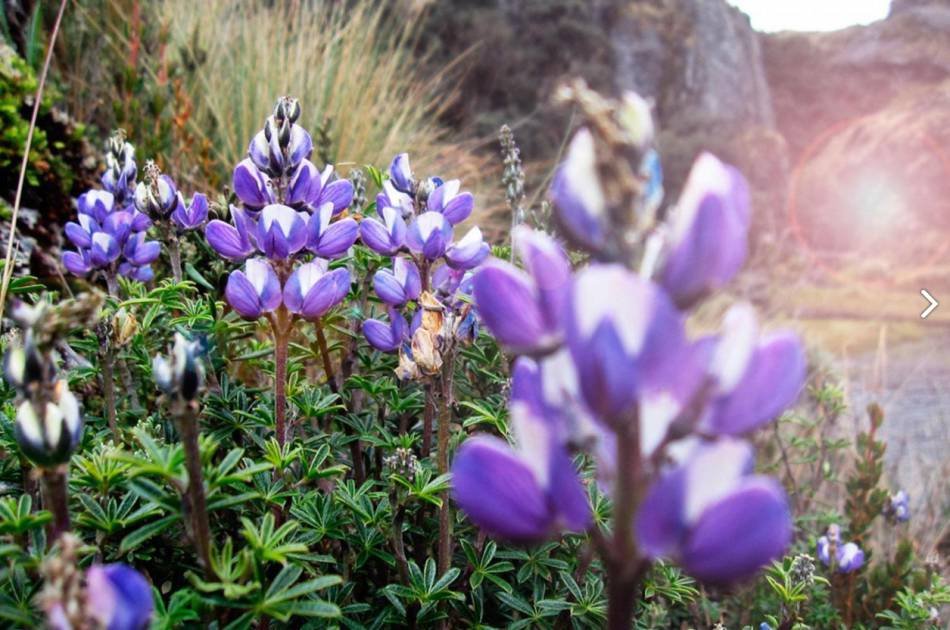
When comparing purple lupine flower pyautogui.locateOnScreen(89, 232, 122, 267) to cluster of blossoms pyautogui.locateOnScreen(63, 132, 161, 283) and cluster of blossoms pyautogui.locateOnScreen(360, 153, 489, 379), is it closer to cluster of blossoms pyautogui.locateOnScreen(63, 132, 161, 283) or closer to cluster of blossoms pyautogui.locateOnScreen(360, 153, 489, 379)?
cluster of blossoms pyautogui.locateOnScreen(63, 132, 161, 283)

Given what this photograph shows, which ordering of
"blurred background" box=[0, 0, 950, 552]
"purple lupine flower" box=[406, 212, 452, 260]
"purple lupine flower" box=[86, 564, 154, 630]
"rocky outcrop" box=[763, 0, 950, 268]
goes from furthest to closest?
"rocky outcrop" box=[763, 0, 950, 268] < "blurred background" box=[0, 0, 950, 552] < "purple lupine flower" box=[406, 212, 452, 260] < "purple lupine flower" box=[86, 564, 154, 630]

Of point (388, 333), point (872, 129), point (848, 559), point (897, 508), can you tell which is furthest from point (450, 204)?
Result: point (872, 129)

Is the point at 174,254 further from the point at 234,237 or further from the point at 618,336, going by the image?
the point at 618,336

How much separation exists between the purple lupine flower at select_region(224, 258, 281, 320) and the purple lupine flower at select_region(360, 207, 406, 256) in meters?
0.30

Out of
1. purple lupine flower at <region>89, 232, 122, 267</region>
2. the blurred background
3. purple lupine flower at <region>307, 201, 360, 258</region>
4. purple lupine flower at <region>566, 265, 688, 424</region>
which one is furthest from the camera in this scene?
the blurred background

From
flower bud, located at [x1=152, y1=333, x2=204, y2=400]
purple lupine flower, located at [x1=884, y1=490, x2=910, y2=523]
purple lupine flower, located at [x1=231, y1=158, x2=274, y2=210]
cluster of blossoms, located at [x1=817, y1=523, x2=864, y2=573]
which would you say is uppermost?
flower bud, located at [x1=152, y1=333, x2=204, y2=400]

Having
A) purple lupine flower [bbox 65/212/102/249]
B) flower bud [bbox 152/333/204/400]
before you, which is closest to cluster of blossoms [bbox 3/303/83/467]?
flower bud [bbox 152/333/204/400]

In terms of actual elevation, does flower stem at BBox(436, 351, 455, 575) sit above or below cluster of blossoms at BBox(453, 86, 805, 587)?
below

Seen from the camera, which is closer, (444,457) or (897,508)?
(444,457)

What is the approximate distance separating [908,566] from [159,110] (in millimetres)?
4045

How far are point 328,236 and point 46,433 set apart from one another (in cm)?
78

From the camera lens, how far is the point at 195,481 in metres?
0.99

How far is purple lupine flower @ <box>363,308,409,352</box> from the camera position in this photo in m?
1.79

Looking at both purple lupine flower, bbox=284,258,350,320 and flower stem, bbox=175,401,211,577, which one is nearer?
flower stem, bbox=175,401,211,577
